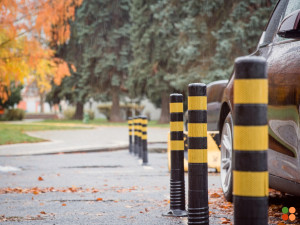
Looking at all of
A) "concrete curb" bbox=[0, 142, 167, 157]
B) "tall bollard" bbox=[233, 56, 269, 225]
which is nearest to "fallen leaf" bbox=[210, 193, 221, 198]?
"tall bollard" bbox=[233, 56, 269, 225]

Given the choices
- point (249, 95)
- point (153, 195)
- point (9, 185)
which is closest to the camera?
point (249, 95)

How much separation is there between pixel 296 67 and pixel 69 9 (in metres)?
13.4

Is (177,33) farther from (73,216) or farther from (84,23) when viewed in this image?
(73,216)

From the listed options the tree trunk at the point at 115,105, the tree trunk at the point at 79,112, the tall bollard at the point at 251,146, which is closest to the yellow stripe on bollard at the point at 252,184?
the tall bollard at the point at 251,146

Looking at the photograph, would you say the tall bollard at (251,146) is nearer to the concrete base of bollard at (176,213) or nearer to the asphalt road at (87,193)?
the asphalt road at (87,193)

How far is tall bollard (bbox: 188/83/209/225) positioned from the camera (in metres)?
4.45

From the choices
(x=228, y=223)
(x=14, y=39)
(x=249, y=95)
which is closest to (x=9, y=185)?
(x=228, y=223)

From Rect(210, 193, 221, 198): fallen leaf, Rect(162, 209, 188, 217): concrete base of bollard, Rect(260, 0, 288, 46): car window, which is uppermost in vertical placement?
Rect(260, 0, 288, 46): car window

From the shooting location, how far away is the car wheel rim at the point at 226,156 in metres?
5.85

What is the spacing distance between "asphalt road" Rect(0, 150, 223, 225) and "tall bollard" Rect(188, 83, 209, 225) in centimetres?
66

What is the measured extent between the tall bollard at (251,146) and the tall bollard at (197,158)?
5.45ft

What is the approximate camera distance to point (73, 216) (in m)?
5.51

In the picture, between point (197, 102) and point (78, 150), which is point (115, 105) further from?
Answer: point (197, 102)

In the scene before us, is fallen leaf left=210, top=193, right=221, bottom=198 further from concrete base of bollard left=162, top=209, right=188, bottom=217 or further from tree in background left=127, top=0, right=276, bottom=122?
tree in background left=127, top=0, right=276, bottom=122
